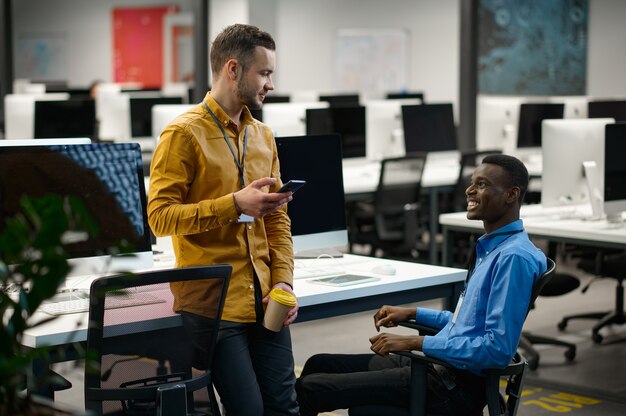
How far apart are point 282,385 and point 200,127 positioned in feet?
2.41

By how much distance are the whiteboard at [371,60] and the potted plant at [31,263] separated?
13150mm

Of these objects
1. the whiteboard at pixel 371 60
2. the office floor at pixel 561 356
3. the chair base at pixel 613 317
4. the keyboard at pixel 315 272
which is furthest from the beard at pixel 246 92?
the whiteboard at pixel 371 60

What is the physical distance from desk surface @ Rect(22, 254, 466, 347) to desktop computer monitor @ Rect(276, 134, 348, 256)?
5.2 inches

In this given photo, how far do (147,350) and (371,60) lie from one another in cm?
1227

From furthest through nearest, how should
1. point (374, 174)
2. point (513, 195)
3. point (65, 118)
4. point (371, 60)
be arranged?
point (371, 60)
point (65, 118)
point (374, 174)
point (513, 195)

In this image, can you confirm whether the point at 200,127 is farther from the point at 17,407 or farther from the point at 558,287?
the point at 558,287

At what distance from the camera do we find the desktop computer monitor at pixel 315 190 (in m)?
3.59

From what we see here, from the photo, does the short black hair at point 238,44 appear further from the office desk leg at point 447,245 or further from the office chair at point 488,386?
the office desk leg at point 447,245

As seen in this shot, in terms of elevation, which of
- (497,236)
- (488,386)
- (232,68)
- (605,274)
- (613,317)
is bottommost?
(613,317)

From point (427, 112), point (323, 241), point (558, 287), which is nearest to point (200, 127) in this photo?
point (323, 241)

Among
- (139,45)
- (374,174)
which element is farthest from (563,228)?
(139,45)

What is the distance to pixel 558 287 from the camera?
4844 mm

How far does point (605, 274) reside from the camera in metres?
5.07

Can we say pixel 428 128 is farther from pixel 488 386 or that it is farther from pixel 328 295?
pixel 488 386
